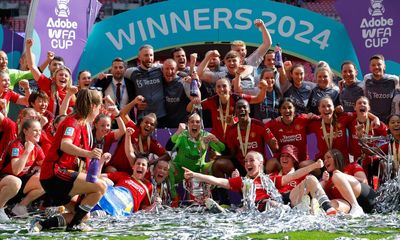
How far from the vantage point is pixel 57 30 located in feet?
39.8

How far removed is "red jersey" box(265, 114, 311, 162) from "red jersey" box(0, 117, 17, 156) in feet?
9.73

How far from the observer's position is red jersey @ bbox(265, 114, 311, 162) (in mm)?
9477

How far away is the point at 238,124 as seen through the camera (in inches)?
373

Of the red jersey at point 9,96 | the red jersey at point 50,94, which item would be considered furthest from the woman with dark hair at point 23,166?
the red jersey at point 9,96

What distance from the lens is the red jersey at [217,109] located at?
9656 millimetres

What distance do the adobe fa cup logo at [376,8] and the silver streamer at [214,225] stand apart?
4.79 metres

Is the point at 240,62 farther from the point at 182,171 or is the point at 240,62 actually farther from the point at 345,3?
the point at 345,3

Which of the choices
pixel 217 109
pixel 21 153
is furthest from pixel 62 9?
pixel 21 153

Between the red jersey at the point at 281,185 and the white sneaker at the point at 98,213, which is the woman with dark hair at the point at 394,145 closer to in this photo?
the red jersey at the point at 281,185

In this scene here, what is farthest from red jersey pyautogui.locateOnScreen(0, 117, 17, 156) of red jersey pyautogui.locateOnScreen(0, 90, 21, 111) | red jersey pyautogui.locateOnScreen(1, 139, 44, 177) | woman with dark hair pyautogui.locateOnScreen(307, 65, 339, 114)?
woman with dark hair pyautogui.locateOnScreen(307, 65, 339, 114)

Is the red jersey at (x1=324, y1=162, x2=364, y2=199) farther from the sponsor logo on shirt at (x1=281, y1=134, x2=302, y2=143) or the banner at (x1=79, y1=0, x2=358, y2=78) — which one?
→ the banner at (x1=79, y1=0, x2=358, y2=78)

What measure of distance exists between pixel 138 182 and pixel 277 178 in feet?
5.08

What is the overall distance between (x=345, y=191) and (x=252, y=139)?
1615 mm

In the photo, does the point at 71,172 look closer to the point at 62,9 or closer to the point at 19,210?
the point at 19,210
